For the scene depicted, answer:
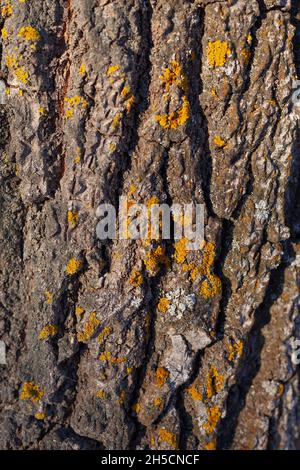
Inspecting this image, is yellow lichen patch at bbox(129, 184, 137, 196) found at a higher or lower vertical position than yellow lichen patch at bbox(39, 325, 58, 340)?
higher

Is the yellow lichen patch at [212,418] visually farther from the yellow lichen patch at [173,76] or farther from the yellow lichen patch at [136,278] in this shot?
the yellow lichen patch at [173,76]

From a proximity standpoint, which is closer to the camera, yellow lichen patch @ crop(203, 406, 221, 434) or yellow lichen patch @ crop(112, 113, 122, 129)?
yellow lichen patch @ crop(112, 113, 122, 129)

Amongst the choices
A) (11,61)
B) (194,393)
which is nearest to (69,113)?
(11,61)

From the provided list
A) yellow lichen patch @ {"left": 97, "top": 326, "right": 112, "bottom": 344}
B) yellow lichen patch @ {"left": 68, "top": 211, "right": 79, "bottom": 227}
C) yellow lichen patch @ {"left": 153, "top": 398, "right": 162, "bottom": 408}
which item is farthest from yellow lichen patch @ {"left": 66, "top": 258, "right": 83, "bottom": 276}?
yellow lichen patch @ {"left": 153, "top": 398, "right": 162, "bottom": 408}

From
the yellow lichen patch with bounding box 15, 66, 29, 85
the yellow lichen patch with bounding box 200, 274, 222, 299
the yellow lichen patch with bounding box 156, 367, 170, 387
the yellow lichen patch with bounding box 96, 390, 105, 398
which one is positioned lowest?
the yellow lichen patch with bounding box 96, 390, 105, 398

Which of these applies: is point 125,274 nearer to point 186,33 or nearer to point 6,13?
point 186,33

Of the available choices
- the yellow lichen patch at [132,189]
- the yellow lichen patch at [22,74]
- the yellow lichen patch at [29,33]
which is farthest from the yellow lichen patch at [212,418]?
the yellow lichen patch at [29,33]

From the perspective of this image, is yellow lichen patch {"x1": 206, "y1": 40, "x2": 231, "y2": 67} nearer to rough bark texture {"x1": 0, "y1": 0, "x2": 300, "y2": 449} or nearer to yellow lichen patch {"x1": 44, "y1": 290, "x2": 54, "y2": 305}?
rough bark texture {"x1": 0, "y1": 0, "x2": 300, "y2": 449}
